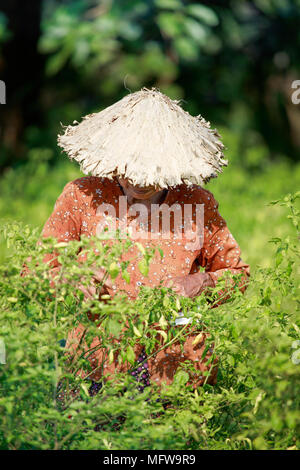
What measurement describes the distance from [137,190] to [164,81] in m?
7.13

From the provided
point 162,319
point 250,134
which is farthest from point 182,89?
point 162,319

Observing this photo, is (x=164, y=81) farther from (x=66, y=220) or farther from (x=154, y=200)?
(x=66, y=220)

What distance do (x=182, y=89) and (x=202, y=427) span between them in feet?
25.9

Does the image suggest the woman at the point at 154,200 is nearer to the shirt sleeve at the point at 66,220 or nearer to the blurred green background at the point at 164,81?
the shirt sleeve at the point at 66,220

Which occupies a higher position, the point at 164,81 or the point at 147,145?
the point at 164,81

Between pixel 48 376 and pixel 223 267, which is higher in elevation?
pixel 223 267

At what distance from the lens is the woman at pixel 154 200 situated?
2.72 metres

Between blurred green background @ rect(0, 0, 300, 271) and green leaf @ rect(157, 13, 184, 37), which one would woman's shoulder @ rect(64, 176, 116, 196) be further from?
green leaf @ rect(157, 13, 184, 37)

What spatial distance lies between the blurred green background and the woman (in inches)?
104

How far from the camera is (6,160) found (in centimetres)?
910

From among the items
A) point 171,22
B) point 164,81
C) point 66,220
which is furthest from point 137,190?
point 164,81

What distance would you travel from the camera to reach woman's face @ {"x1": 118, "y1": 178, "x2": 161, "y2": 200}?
279 cm

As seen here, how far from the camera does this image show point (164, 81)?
9.69 m
